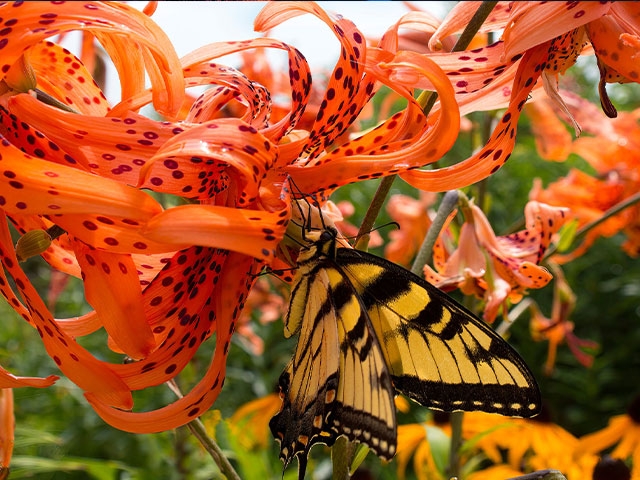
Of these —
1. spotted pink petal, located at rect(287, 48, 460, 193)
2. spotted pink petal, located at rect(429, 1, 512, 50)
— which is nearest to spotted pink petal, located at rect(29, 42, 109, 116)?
spotted pink petal, located at rect(287, 48, 460, 193)

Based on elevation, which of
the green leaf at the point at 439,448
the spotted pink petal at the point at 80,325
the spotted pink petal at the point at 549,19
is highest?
the spotted pink petal at the point at 549,19

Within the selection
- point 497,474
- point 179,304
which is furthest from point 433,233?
point 497,474

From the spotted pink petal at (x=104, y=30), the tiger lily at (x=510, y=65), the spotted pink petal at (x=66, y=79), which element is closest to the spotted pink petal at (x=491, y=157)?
the tiger lily at (x=510, y=65)

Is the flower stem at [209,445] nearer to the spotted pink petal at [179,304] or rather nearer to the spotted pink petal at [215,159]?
the spotted pink petal at [179,304]

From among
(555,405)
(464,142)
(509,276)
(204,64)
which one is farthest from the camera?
(464,142)

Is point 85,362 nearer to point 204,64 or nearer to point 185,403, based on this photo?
point 185,403

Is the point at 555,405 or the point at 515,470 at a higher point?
the point at 515,470

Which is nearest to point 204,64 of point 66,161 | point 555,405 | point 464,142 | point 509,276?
point 66,161
